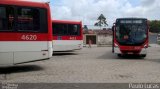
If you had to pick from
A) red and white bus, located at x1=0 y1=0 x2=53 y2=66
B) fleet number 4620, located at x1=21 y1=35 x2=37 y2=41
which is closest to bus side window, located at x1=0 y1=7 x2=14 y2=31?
red and white bus, located at x1=0 y1=0 x2=53 y2=66

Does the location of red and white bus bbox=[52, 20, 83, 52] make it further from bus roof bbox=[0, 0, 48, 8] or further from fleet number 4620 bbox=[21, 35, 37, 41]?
fleet number 4620 bbox=[21, 35, 37, 41]

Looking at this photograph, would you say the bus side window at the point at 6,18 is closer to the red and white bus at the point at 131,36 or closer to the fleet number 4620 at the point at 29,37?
the fleet number 4620 at the point at 29,37

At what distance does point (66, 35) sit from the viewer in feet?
93.2

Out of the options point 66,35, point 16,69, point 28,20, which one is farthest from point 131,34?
point 28,20

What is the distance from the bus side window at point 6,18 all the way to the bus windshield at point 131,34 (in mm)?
10523

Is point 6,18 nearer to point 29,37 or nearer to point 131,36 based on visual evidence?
point 29,37

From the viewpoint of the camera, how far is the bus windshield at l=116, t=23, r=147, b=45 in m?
24.2

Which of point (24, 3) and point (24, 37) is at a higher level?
point (24, 3)

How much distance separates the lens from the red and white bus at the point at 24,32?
50.2 ft

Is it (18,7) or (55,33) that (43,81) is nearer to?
(18,7)

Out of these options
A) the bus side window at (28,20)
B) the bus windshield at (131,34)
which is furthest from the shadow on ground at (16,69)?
the bus windshield at (131,34)

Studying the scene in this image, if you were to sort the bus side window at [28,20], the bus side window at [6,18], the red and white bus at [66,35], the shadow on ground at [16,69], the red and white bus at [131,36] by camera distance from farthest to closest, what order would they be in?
the red and white bus at [66,35]
the red and white bus at [131,36]
the shadow on ground at [16,69]
the bus side window at [28,20]
the bus side window at [6,18]

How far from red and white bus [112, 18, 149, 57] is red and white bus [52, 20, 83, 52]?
501 centimetres

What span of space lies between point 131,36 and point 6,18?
11.1 meters
